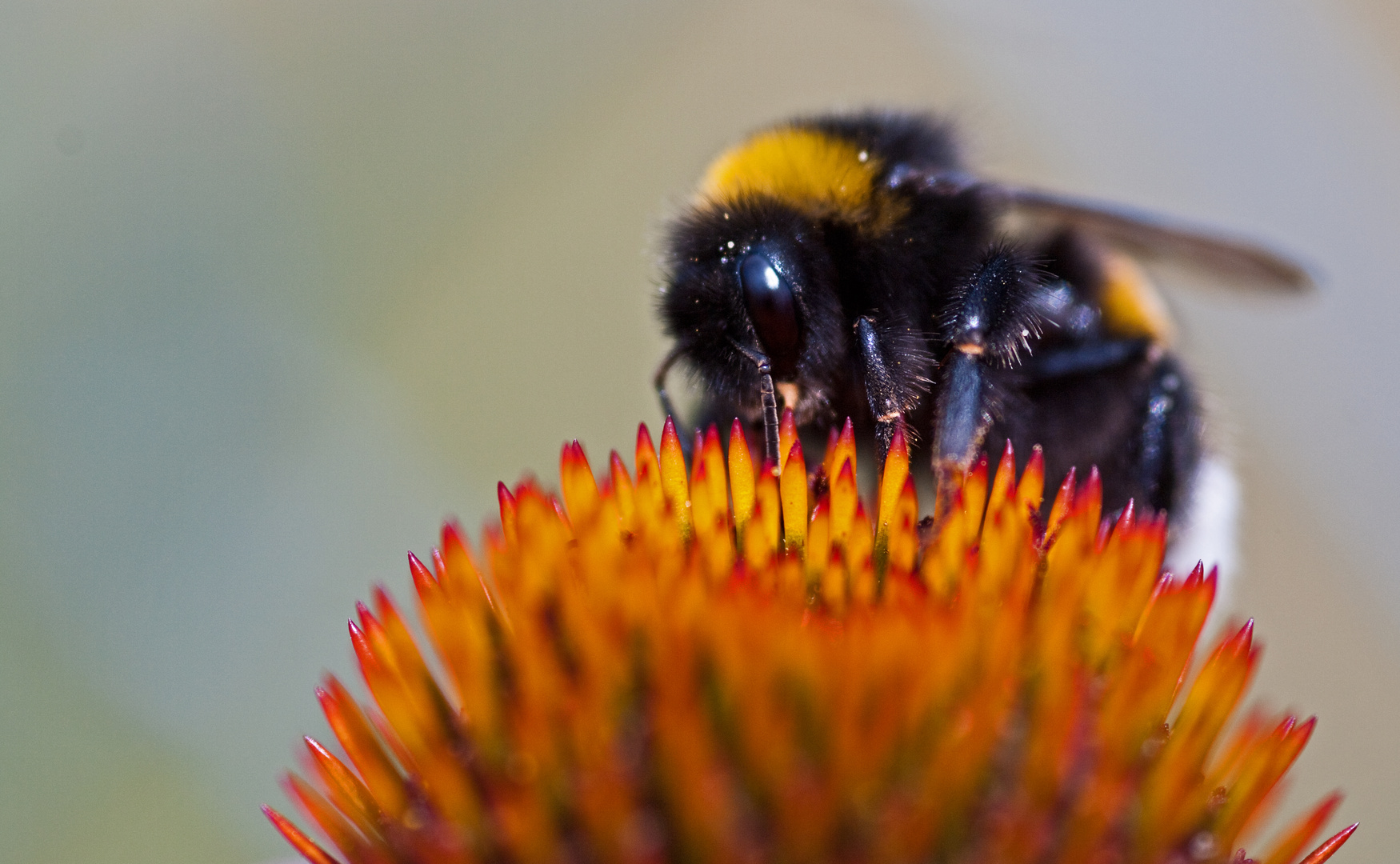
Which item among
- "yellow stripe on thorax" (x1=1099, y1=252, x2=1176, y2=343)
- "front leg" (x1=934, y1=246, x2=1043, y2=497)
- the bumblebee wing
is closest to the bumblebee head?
"front leg" (x1=934, y1=246, x2=1043, y2=497)

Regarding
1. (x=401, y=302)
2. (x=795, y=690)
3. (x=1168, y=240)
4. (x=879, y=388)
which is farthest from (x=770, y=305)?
(x=401, y=302)

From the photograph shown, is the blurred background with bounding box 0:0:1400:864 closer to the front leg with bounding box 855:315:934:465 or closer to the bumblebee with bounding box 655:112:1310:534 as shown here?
the bumblebee with bounding box 655:112:1310:534

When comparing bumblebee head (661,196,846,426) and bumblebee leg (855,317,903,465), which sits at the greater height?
bumblebee head (661,196,846,426)

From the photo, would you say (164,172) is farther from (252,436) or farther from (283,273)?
(252,436)

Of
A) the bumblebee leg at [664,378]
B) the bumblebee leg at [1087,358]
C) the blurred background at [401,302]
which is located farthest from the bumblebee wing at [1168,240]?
the blurred background at [401,302]

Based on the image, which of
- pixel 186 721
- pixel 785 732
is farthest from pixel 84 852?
pixel 785 732

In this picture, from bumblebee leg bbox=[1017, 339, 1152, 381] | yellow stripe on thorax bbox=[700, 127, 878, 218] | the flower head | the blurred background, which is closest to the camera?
the flower head
